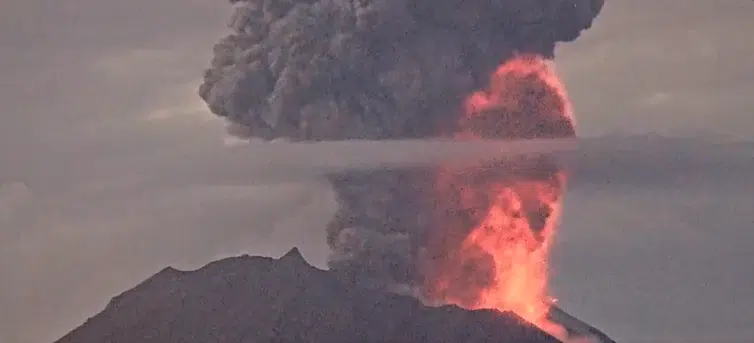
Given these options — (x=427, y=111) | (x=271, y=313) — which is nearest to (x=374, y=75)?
(x=427, y=111)

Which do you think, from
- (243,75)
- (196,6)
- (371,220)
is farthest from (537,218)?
(196,6)

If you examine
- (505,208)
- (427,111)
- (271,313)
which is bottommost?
(271,313)

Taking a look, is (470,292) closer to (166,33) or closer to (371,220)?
(371,220)

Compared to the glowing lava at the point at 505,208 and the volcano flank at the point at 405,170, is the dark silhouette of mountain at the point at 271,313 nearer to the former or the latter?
the volcano flank at the point at 405,170

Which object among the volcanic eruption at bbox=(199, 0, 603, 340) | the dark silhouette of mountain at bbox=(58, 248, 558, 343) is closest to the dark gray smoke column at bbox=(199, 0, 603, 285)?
the volcanic eruption at bbox=(199, 0, 603, 340)

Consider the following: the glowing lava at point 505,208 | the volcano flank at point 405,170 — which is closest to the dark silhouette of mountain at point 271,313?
the volcano flank at point 405,170

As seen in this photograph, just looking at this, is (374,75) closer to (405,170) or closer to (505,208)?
(405,170)
